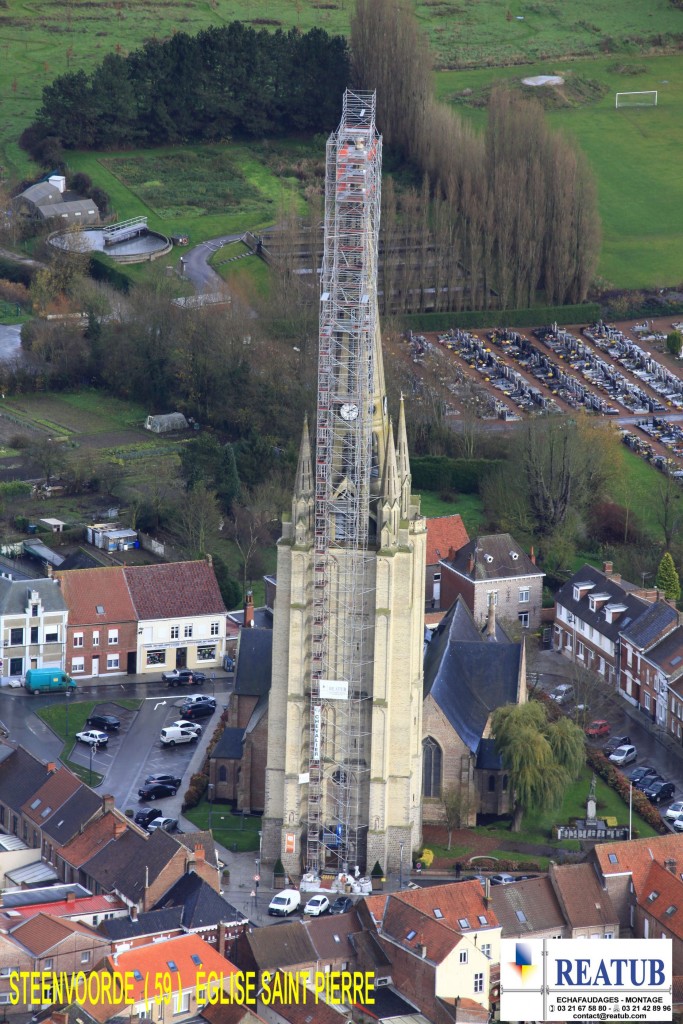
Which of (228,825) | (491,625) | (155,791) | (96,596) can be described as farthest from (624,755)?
(96,596)

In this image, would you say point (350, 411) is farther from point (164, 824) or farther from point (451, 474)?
point (451, 474)

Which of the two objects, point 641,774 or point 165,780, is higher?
point 165,780

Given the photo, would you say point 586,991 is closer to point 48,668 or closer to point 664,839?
point 664,839

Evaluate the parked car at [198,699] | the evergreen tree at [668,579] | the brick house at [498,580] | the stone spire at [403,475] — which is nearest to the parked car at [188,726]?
the parked car at [198,699]

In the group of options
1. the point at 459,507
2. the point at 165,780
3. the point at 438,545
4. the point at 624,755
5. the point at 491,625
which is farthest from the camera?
the point at 459,507

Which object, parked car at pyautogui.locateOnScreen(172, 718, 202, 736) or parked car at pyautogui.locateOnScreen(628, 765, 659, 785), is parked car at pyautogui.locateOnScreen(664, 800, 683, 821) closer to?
parked car at pyautogui.locateOnScreen(628, 765, 659, 785)

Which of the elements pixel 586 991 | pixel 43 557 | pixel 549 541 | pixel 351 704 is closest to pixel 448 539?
pixel 549 541

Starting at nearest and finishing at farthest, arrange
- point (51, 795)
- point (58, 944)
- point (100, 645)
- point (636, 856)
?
point (58, 944)
point (636, 856)
point (51, 795)
point (100, 645)
